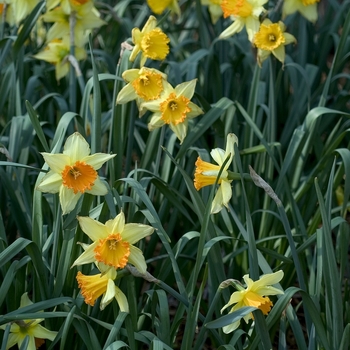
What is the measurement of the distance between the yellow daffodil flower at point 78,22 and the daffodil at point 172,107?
964mm

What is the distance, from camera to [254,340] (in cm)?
195

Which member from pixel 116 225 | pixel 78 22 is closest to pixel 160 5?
pixel 78 22

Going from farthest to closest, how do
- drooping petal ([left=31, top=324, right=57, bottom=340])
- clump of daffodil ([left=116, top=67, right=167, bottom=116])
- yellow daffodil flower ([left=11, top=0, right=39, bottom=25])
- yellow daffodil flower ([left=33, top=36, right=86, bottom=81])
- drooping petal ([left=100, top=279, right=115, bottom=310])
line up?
yellow daffodil flower ([left=33, top=36, right=86, bottom=81])
yellow daffodil flower ([left=11, top=0, right=39, bottom=25])
clump of daffodil ([left=116, top=67, right=167, bottom=116])
drooping petal ([left=31, top=324, right=57, bottom=340])
drooping petal ([left=100, top=279, right=115, bottom=310])

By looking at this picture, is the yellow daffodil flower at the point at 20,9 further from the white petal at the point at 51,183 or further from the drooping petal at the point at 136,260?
the drooping petal at the point at 136,260

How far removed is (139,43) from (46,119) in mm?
1124

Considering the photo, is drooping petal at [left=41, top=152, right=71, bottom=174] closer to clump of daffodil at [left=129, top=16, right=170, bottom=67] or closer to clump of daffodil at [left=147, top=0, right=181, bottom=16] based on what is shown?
clump of daffodil at [left=129, top=16, right=170, bottom=67]

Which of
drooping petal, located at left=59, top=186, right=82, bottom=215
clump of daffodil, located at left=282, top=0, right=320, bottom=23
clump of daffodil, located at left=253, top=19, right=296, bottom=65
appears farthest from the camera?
clump of daffodil, located at left=282, top=0, right=320, bottom=23

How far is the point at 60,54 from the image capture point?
318 centimetres

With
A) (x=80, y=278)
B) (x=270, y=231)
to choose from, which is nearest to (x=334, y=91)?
(x=270, y=231)

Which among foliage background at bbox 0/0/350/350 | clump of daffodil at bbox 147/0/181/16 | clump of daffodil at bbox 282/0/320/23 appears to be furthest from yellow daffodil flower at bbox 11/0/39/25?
clump of daffodil at bbox 282/0/320/23

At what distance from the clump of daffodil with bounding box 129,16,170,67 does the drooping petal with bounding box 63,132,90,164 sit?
20.0 inches

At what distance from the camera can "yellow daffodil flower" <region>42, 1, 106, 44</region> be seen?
3047 millimetres

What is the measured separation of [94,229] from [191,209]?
3.41 feet

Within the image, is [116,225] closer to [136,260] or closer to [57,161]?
[136,260]
